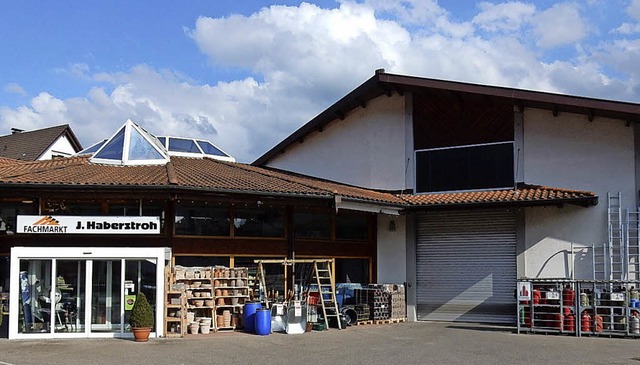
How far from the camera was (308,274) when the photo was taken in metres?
19.8

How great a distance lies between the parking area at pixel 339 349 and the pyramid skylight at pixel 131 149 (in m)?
5.71

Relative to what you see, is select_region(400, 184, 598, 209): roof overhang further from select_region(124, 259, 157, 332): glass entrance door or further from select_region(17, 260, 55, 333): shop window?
select_region(17, 260, 55, 333): shop window

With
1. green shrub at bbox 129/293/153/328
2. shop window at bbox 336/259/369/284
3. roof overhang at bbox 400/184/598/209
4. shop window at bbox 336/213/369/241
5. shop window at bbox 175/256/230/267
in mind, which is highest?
roof overhang at bbox 400/184/598/209

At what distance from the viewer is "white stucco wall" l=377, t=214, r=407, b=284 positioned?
867 inches

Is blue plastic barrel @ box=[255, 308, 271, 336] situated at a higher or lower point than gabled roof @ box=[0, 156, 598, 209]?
lower

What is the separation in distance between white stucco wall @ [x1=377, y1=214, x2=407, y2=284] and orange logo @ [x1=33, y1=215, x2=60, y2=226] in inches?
377

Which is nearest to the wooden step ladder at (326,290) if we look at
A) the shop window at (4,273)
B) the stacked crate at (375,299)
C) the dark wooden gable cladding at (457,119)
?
the stacked crate at (375,299)

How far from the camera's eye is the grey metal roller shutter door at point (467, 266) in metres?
20.6

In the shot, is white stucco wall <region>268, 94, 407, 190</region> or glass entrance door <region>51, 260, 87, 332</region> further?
white stucco wall <region>268, 94, 407, 190</region>

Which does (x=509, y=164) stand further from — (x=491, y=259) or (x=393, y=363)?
(x=393, y=363)

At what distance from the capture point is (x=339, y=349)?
48.6 ft

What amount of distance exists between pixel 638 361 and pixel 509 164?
857cm

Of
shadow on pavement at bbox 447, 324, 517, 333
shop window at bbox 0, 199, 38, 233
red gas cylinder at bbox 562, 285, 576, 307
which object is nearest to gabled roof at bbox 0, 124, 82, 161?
shop window at bbox 0, 199, 38, 233

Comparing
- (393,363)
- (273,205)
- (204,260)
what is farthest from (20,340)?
(393,363)
